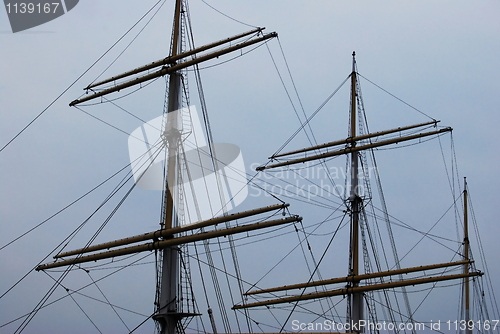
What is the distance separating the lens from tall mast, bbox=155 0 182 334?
82.9ft

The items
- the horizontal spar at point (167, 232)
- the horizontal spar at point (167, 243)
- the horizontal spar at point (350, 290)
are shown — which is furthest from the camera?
the horizontal spar at point (350, 290)

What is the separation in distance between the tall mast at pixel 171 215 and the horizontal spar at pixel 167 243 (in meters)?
0.62

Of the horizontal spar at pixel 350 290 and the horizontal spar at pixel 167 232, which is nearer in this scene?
the horizontal spar at pixel 167 232

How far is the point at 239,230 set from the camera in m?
25.5

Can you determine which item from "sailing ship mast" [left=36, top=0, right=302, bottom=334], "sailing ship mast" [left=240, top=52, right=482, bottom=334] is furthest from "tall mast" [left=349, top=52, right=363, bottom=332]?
"sailing ship mast" [left=36, top=0, right=302, bottom=334]

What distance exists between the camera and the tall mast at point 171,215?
25281mm

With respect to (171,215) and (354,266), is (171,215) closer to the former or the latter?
(171,215)

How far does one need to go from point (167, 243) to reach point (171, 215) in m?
1.47

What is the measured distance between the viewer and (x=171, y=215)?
2698 centimetres

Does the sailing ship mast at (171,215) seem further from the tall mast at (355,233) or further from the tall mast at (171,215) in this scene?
the tall mast at (355,233)

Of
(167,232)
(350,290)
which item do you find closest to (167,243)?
(167,232)

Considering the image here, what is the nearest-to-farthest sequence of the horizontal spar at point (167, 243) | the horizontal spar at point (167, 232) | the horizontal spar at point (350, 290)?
the horizontal spar at point (167, 232) → the horizontal spar at point (167, 243) → the horizontal spar at point (350, 290)

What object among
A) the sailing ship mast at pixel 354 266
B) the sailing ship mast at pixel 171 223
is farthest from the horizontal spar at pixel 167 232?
the sailing ship mast at pixel 354 266

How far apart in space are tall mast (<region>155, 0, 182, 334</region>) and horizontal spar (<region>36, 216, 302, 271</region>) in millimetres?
618
